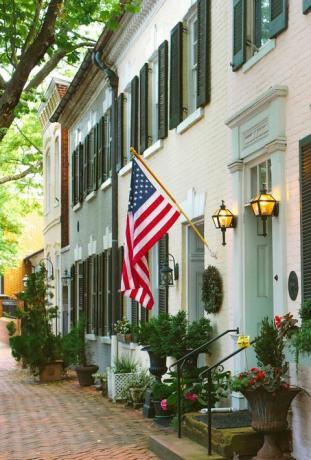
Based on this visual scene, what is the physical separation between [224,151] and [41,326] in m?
9.16

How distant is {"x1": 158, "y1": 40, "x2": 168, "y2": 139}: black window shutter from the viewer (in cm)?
1246

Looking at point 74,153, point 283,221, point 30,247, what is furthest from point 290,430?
point 30,247

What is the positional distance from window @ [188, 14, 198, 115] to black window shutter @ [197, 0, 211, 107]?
0.47m

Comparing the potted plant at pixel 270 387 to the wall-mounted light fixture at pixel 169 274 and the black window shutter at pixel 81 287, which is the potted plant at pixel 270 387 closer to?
the wall-mounted light fixture at pixel 169 274

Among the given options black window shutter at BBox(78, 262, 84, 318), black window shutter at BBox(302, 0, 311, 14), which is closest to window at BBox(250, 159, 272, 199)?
black window shutter at BBox(302, 0, 311, 14)

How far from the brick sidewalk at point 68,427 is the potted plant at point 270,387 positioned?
187 centimetres

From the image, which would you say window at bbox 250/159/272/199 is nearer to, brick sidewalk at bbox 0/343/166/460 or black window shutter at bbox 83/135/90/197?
brick sidewalk at bbox 0/343/166/460

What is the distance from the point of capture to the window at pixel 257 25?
864 centimetres

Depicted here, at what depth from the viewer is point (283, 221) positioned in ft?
25.9

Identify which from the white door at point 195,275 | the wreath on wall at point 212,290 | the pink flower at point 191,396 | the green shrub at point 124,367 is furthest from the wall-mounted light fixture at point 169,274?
the pink flower at point 191,396

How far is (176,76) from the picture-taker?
11.8 m

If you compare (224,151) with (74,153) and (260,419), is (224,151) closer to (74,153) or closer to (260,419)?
(260,419)

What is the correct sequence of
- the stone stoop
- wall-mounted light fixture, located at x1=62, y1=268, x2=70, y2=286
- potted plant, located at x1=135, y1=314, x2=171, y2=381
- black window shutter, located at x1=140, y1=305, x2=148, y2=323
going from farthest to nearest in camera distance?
1. wall-mounted light fixture, located at x1=62, y1=268, x2=70, y2=286
2. black window shutter, located at x1=140, y1=305, x2=148, y2=323
3. potted plant, located at x1=135, y1=314, x2=171, y2=381
4. the stone stoop

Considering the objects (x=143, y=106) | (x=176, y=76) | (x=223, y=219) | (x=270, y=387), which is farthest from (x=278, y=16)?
(x=143, y=106)
